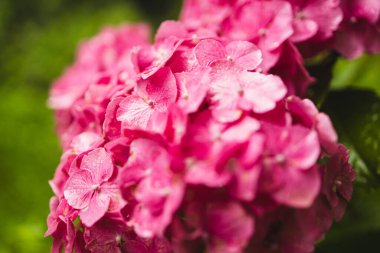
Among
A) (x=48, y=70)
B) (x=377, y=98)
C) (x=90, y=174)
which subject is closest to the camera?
(x=90, y=174)

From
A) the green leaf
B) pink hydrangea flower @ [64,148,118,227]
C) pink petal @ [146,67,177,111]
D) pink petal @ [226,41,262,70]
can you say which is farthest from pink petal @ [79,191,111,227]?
the green leaf

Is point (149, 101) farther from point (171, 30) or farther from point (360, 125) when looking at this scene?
point (360, 125)

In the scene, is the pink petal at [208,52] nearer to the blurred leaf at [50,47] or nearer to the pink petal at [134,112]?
the pink petal at [134,112]

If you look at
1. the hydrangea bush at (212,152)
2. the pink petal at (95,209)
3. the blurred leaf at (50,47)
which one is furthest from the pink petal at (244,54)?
the blurred leaf at (50,47)

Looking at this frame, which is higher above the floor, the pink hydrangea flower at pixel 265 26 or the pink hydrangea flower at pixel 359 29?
the pink hydrangea flower at pixel 265 26

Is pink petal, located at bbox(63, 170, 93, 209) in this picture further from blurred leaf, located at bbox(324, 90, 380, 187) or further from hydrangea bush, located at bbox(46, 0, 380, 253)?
blurred leaf, located at bbox(324, 90, 380, 187)

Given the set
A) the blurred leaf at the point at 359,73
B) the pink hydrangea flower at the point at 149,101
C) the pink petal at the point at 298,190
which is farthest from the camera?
the blurred leaf at the point at 359,73

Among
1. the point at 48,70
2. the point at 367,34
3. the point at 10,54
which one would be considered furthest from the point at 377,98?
the point at 10,54

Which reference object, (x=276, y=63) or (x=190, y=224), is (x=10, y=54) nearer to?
(x=276, y=63)
